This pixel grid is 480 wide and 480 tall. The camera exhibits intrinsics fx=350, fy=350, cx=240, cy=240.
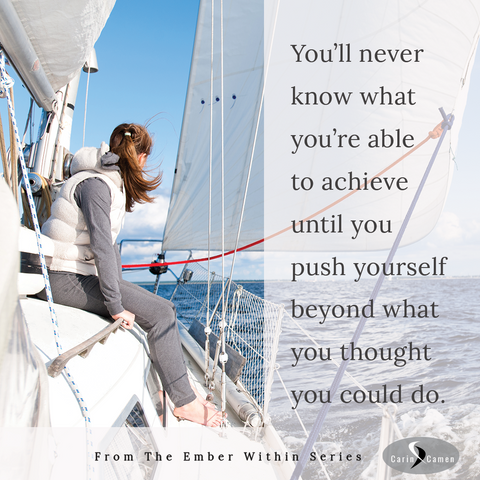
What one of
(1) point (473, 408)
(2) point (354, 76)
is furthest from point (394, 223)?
(1) point (473, 408)

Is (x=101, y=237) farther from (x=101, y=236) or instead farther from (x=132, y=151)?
(x=132, y=151)

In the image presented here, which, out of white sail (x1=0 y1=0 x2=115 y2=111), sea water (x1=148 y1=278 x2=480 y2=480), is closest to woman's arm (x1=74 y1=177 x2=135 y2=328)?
white sail (x1=0 y1=0 x2=115 y2=111)

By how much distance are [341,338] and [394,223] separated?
3.58 m

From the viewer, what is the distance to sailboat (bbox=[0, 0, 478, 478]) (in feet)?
2.26

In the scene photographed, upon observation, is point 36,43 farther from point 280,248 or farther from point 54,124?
point 280,248

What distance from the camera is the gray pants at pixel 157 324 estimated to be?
1.39 m

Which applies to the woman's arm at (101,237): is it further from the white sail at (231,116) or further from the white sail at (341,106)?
the white sail at (231,116)

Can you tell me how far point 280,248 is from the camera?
11.7ft

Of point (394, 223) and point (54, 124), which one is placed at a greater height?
point (54, 124)

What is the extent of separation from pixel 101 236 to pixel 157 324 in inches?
17.4

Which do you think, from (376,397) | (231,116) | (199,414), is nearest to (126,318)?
(199,414)

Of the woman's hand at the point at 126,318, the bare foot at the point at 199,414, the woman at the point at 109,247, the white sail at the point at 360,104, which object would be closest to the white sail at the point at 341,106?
the white sail at the point at 360,104

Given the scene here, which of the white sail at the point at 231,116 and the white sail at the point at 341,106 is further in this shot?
the white sail at the point at 231,116

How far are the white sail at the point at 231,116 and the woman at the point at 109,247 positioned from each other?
1829 mm
